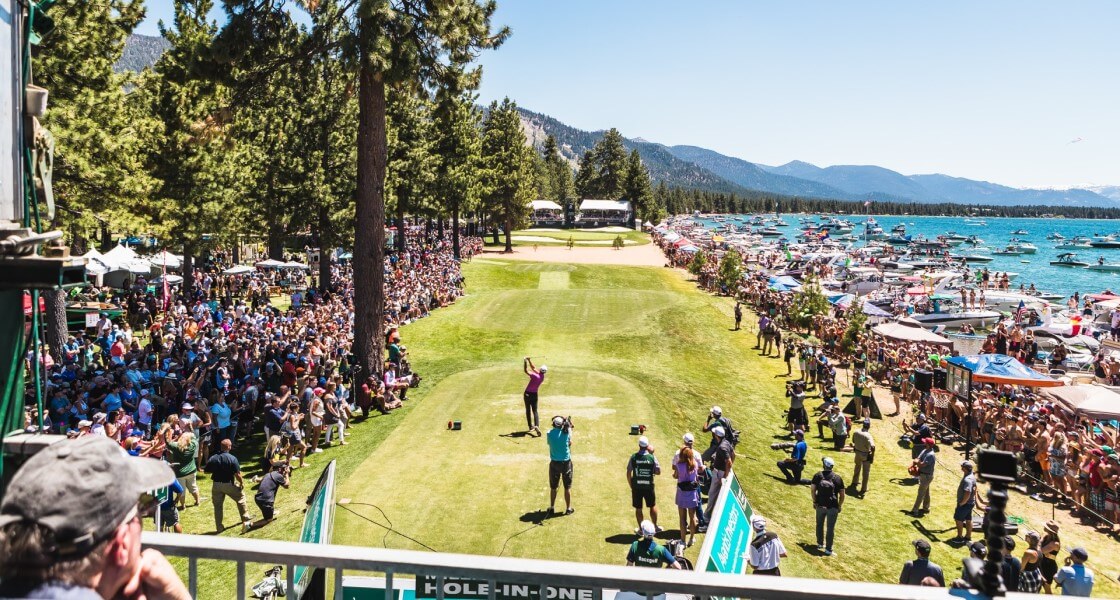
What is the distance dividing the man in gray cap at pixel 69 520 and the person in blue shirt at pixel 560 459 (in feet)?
34.2

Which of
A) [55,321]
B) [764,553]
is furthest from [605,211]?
[764,553]

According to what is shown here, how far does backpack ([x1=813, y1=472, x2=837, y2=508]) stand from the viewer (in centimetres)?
1334

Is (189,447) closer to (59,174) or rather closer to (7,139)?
(7,139)

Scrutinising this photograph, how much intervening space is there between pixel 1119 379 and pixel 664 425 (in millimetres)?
24990

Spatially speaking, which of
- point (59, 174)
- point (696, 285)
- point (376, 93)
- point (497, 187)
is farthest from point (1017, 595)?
point (497, 187)

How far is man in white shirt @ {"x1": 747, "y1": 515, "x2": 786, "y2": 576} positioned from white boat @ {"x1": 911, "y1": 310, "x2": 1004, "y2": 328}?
4333 centimetres

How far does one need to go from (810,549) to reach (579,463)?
485 centimetres

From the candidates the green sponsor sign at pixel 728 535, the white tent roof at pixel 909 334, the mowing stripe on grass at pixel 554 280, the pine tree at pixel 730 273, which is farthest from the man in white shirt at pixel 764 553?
the mowing stripe on grass at pixel 554 280

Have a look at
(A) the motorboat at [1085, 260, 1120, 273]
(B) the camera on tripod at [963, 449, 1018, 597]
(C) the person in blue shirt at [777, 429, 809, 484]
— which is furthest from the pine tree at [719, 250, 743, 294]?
(A) the motorboat at [1085, 260, 1120, 273]

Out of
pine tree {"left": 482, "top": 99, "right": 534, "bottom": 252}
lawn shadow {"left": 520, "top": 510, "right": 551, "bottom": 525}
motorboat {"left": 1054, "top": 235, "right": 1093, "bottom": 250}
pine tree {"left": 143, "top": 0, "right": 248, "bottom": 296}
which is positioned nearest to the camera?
lawn shadow {"left": 520, "top": 510, "right": 551, "bottom": 525}

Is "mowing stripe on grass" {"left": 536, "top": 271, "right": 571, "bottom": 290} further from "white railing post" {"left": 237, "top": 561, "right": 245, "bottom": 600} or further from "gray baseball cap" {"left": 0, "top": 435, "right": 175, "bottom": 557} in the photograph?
"gray baseball cap" {"left": 0, "top": 435, "right": 175, "bottom": 557}

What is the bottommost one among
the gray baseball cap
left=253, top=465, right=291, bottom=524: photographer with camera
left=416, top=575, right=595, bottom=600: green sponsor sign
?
left=253, top=465, right=291, bottom=524: photographer with camera

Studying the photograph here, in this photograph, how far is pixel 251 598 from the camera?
31.3ft

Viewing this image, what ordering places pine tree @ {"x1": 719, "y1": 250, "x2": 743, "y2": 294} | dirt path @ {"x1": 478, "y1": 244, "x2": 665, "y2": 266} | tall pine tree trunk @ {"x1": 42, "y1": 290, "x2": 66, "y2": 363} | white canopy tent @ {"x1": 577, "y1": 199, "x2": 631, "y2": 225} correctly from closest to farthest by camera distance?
tall pine tree trunk @ {"x1": 42, "y1": 290, "x2": 66, "y2": 363}, pine tree @ {"x1": 719, "y1": 250, "x2": 743, "y2": 294}, dirt path @ {"x1": 478, "y1": 244, "x2": 665, "y2": 266}, white canopy tent @ {"x1": 577, "y1": 199, "x2": 631, "y2": 225}
